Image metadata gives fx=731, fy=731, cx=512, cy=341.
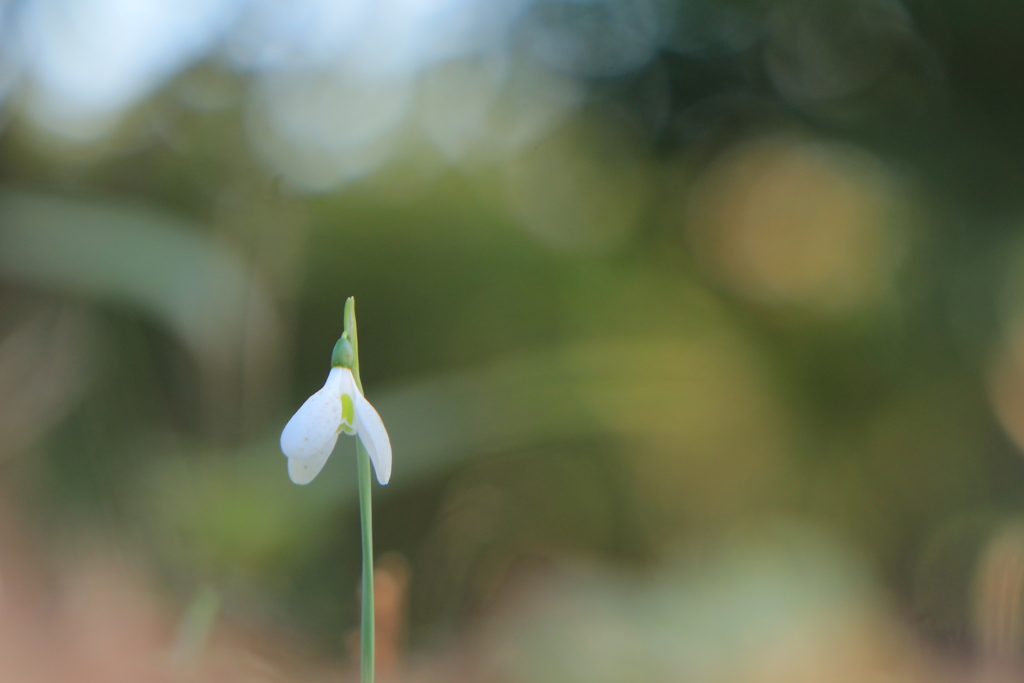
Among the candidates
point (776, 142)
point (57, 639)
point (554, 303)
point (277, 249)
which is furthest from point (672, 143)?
point (57, 639)

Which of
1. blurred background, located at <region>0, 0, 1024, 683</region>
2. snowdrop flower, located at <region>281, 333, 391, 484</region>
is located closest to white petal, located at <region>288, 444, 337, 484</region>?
snowdrop flower, located at <region>281, 333, 391, 484</region>

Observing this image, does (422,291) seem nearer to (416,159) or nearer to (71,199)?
(416,159)

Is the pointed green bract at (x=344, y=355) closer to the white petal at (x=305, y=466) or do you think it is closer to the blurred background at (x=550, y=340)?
the white petal at (x=305, y=466)

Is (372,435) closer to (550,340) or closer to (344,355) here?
(344,355)

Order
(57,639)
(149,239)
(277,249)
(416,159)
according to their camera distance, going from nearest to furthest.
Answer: (57,639), (149,239), (277,249), (416,159)

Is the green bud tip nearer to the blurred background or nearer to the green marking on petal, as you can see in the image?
the green marking on petal

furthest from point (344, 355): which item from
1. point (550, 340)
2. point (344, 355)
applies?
point (550, 340)

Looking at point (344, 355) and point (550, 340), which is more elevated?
point (344, 355)
